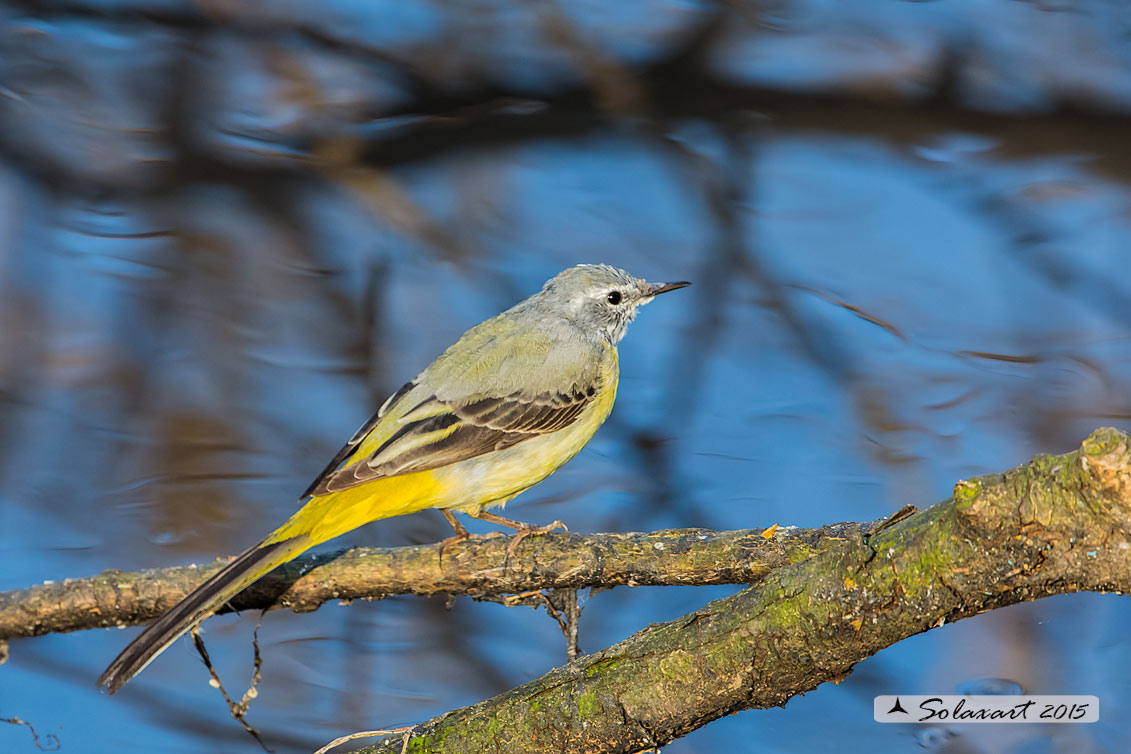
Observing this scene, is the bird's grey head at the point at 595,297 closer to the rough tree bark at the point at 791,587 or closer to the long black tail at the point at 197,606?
the rough tree bark at the point at 791,587

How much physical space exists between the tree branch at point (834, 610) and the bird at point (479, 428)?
914mm

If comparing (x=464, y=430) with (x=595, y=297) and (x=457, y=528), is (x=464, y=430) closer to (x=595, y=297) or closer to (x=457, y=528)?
(x=457, y=528)

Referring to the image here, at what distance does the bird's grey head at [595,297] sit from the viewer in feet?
14.7

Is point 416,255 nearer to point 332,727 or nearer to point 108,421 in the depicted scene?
point 108,421

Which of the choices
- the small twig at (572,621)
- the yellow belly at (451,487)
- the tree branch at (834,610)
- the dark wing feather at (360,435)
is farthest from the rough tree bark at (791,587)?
the dark wing feather at (360,435)

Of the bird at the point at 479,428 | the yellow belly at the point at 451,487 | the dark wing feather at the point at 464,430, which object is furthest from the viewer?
the dark wing feather at the point at 464,430

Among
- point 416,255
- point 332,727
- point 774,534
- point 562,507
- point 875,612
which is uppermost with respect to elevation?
point 875,612

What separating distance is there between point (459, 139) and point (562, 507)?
8.99ft

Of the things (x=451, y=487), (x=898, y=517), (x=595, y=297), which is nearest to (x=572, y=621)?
(x=451, y=487)

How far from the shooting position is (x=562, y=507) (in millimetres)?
5488

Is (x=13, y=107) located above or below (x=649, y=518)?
above

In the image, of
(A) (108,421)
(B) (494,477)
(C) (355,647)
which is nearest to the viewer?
(B) (494,477)

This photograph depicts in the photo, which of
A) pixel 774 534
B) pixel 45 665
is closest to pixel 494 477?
pixel 774 534

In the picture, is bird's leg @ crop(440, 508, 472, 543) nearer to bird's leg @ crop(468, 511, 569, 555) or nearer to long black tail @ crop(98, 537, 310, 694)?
bird's leg @ crop(468, 511, 569, 555)
